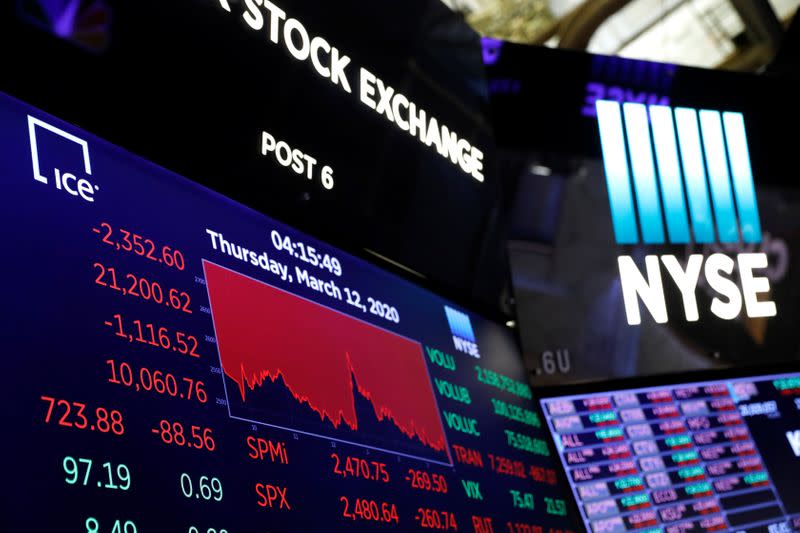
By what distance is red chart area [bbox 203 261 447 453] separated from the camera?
2652 mm

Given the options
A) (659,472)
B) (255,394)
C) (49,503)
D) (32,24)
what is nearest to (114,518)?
(49,503)

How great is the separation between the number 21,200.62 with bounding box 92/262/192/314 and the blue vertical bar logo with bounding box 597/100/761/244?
280cm

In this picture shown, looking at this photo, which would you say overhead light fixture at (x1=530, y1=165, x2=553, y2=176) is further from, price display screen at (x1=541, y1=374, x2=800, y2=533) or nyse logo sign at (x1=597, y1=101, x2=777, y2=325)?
price display screen at (x1=541, y1=374, x2=800, y2=533)

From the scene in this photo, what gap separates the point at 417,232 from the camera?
3895 millimetres

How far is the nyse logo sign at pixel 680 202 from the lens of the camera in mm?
4852

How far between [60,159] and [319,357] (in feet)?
3.20

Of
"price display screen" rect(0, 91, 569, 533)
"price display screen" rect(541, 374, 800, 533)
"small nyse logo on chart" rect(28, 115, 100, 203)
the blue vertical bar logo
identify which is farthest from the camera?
the blue vertical bar logo

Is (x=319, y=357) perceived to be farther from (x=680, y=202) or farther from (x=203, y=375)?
(x=680, y=202)

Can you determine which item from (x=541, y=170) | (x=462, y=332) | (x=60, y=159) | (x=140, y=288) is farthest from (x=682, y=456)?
(x=60, y=159)

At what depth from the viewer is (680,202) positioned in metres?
5.02

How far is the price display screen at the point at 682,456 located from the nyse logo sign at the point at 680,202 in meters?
0.47

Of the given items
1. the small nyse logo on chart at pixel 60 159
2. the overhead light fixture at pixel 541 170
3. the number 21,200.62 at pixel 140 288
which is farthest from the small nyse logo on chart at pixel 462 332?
the small nyse logo on chart at pixel 60 159

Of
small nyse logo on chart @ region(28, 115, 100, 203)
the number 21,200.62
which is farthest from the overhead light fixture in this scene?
small nyse logo on chart @ region(28, 115, 100, 203)

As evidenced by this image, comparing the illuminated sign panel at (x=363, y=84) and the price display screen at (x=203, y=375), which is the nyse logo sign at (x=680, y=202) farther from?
the price display screen at (x=203, y=375)
